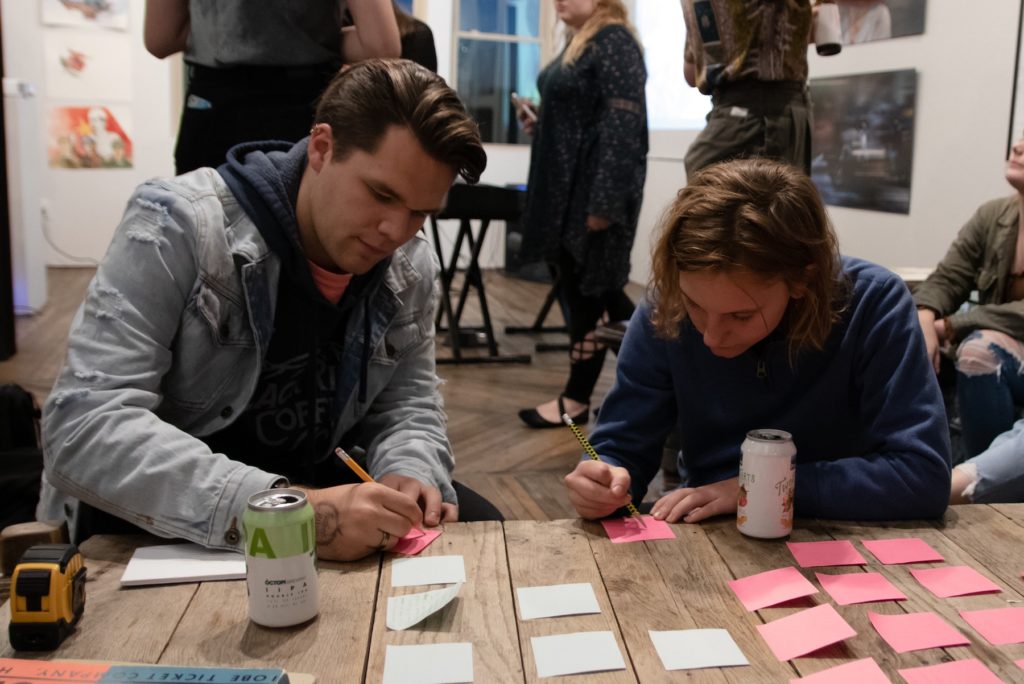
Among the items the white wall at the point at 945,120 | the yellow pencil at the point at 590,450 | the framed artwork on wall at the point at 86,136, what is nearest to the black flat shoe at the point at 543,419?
the white wall at the point at 945,120

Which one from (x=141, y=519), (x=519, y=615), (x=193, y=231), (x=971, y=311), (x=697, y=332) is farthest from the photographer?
(x=971, y=311)

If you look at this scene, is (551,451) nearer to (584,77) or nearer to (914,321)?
(584,77)

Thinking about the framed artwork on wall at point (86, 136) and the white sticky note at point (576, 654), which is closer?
the white sticky note at point (576, 654)

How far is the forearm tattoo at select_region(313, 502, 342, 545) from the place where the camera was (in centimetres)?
101

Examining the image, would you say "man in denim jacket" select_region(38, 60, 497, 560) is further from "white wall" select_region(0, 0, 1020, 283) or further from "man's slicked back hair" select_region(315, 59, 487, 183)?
"white wall" select_region(0, 0, 1020, 283)

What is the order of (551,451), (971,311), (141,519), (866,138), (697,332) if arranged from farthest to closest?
1. (866,138)
2. (551,451)
3. (971,311)
4. (697,332)
5. (141,519)

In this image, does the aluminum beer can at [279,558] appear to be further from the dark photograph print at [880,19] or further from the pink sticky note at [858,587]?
the dark photograph print at [880,19]

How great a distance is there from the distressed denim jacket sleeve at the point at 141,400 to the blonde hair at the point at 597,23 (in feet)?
6.65

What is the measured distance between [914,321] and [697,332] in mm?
294

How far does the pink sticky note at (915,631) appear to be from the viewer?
852mm

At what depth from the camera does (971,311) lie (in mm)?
2277

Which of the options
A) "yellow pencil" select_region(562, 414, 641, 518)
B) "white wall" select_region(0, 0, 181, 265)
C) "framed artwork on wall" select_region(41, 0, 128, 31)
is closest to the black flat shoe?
"yellow pencil" select_region(562, 414, 641, 518)

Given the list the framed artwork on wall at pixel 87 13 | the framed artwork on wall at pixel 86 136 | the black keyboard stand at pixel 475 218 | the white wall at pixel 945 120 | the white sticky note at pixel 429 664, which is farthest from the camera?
the framed artwork on wall at pixel 86 136

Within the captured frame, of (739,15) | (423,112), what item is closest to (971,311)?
(739,15)
